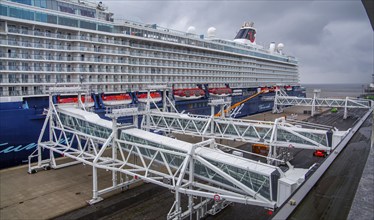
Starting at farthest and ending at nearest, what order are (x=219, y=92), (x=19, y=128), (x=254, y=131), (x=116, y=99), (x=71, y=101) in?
1. (x=219, y=92)
2. (x=116, y=99)
3. (x=71, y=101)
4. (x=254, y=131)
5. (x=19, y=128)

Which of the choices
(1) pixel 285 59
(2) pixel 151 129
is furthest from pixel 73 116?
(1) pixel 285 59

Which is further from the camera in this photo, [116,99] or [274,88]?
[274,88]

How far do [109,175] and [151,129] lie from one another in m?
9.76

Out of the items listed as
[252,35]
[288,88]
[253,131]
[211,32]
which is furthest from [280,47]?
[253,131]

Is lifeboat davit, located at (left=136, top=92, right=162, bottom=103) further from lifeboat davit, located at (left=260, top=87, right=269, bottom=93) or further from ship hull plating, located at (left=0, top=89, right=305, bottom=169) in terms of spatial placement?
lifeboat davit, located at (left=260, top=87, right=269, bottom=93)

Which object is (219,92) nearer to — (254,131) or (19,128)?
(254,131)

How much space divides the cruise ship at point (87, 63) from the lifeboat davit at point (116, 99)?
0.11 m

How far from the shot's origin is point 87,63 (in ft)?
99.3

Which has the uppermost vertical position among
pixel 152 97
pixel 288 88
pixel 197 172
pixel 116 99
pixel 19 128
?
pixel 288 88

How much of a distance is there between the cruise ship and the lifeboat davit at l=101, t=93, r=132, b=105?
11cm

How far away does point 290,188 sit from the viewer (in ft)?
38.6

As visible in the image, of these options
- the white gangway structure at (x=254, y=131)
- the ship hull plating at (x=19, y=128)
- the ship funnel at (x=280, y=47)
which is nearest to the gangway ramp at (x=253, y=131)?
the white gangway structure at (x=254, y=131)

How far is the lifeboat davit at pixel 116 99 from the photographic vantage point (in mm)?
30688

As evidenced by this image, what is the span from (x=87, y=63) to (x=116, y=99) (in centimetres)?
505
